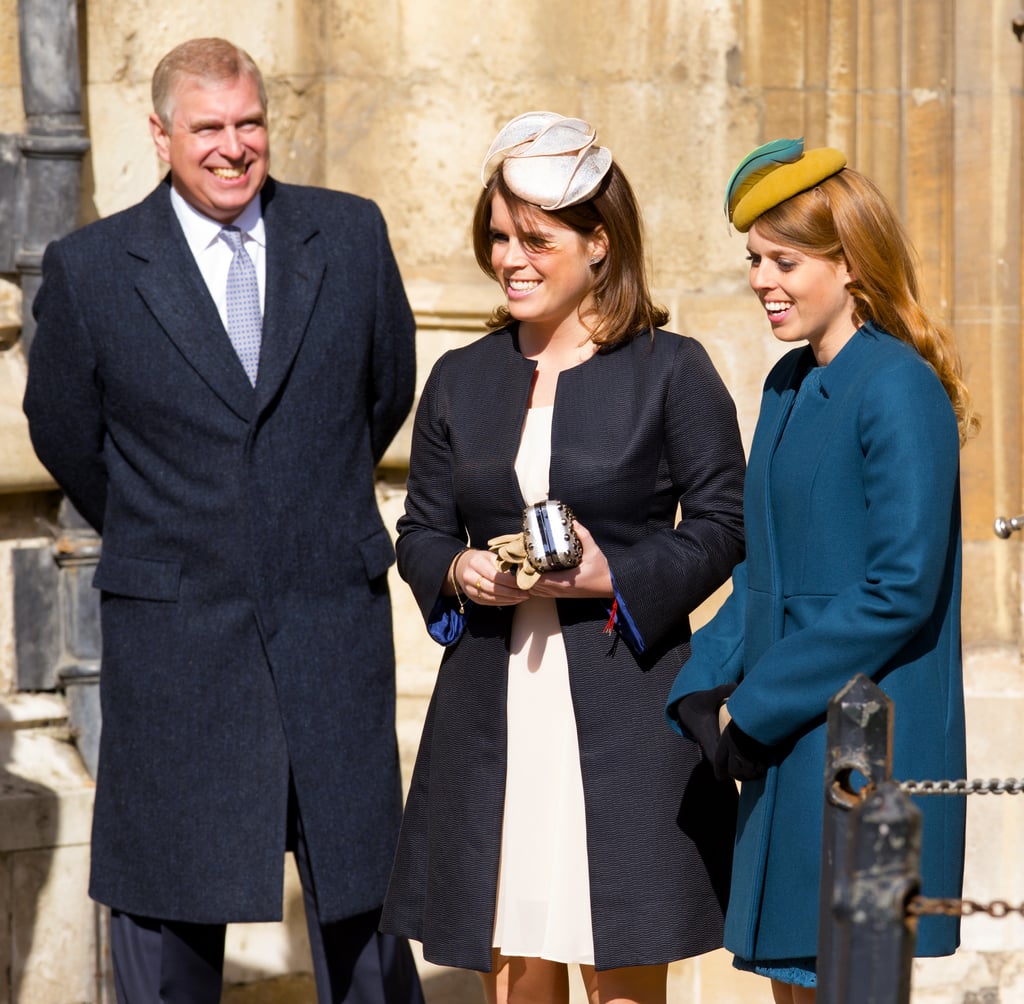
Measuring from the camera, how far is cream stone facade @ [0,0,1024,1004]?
4.55 meters

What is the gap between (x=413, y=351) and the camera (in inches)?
151

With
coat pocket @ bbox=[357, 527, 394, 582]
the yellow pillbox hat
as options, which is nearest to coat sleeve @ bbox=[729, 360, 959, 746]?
the yellow pillbox hat

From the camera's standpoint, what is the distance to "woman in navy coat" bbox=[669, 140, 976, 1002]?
267 centimetres

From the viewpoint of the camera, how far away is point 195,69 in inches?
139

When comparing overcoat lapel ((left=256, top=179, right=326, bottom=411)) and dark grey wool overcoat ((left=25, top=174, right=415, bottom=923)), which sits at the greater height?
overcoat lapel ((left=256, top=179, right=326, bottom=411))

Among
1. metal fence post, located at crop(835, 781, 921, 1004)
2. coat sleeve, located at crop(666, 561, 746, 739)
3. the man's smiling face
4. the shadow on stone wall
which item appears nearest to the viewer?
metal fence post, located at crop(835, 781, 921, 1004)

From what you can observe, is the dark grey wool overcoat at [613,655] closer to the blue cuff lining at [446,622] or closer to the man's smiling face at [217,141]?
the blue cuff lining at [446,622]

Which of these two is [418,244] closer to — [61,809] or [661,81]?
[661,81]

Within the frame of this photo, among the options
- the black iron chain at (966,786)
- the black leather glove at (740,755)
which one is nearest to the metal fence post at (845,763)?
the black iron chain at (966,786)

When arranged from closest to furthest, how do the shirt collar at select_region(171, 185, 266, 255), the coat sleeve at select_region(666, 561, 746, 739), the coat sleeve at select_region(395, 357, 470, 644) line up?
the coat sleeve at select_region(666, 561, 746, 739), the coat sleeve at select_region(395, 357, 470, 644), the shirt collar at select_region(171, 185, 266, 255)

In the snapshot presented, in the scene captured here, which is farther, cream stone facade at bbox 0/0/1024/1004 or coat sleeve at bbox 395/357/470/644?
cream stone facade at bbox 0/0/1024/1004

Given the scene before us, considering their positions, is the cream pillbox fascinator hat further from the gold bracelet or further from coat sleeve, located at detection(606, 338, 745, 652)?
the gold bracelet

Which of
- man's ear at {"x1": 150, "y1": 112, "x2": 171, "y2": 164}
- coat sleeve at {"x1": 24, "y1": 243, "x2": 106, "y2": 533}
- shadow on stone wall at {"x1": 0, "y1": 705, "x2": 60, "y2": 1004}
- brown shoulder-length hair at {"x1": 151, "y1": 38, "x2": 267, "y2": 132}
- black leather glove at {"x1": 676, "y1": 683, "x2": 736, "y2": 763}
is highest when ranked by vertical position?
brown shoulder-length hair at {"x1": 151, "y1": 38, "x2": 267, "y2": 132}

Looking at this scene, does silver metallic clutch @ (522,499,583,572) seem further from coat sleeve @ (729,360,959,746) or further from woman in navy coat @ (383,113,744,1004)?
coat sleeve @ (729,360,959,746)
